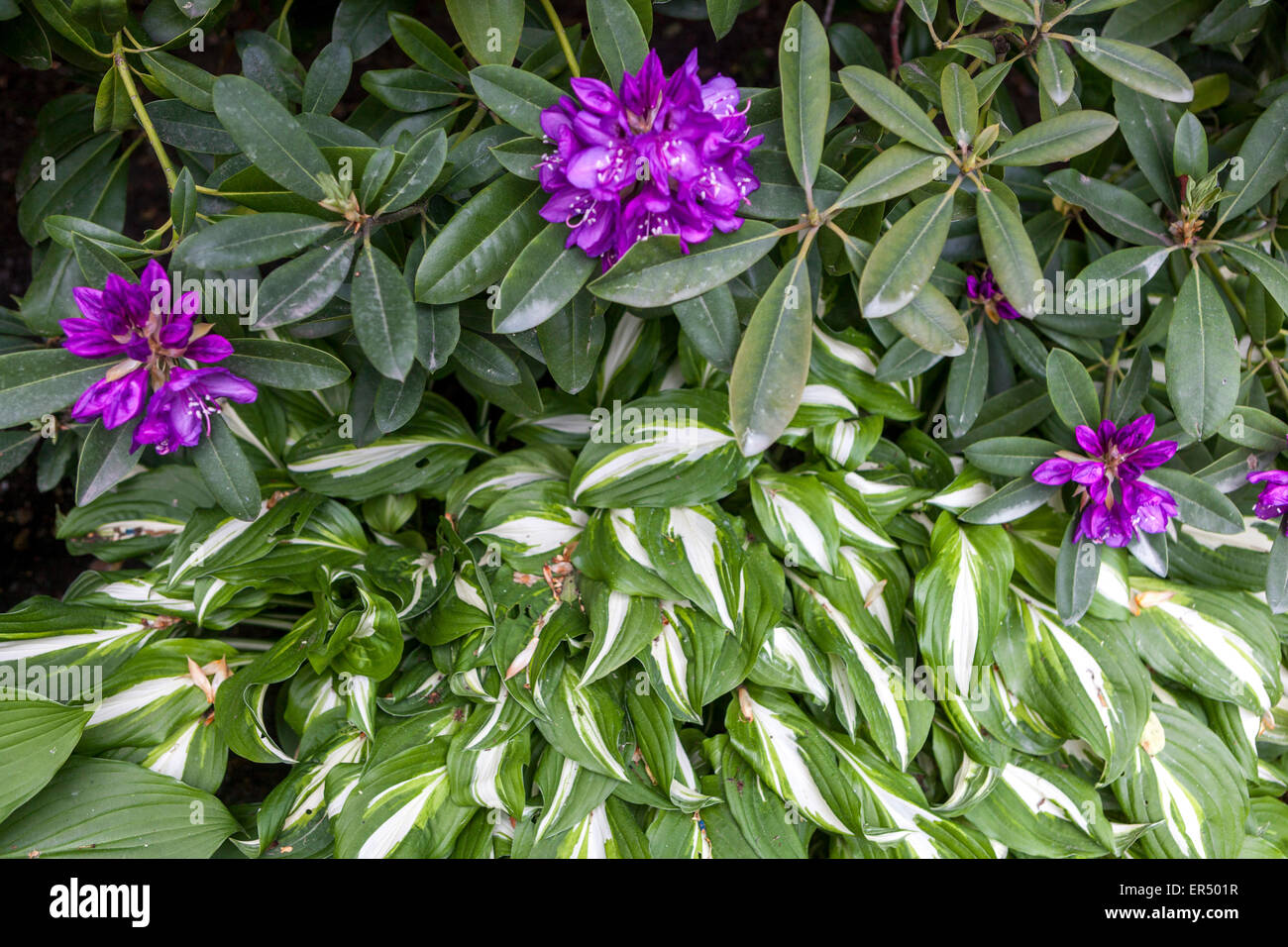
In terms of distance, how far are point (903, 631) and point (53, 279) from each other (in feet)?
4.55

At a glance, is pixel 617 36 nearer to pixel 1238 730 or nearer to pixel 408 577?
pixel 408 577

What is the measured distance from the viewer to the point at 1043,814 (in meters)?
1.25

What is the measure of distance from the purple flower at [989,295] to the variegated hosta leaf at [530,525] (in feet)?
2.28

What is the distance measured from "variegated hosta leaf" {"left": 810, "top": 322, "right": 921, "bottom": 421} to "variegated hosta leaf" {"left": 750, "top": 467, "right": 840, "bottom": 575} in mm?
155

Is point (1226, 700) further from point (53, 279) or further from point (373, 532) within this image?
point (53, 279)

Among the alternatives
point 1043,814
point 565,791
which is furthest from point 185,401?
point 1043,814

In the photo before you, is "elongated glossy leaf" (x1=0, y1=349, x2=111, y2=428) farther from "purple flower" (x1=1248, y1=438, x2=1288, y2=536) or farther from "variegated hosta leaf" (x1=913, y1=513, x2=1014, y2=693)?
"purple flower" (x1=1248, y1=438, x2=1288, y2=536)

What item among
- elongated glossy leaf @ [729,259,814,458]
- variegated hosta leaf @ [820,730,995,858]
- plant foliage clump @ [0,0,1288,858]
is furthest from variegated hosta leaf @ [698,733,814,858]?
elongated glossy leaf @ [729,259,814,458]

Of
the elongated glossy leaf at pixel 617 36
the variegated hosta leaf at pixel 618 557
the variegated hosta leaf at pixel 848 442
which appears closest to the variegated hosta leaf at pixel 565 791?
the variegated hosta leaf at pixel 618 557

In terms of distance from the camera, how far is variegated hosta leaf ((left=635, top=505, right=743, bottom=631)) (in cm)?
116

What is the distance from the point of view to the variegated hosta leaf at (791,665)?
1.20 metres

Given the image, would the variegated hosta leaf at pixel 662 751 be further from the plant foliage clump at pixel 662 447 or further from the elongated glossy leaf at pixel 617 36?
the elongated glossy leaf at pixel 617 36

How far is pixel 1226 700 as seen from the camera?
123 centimetres

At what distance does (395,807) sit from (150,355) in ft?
2.29
